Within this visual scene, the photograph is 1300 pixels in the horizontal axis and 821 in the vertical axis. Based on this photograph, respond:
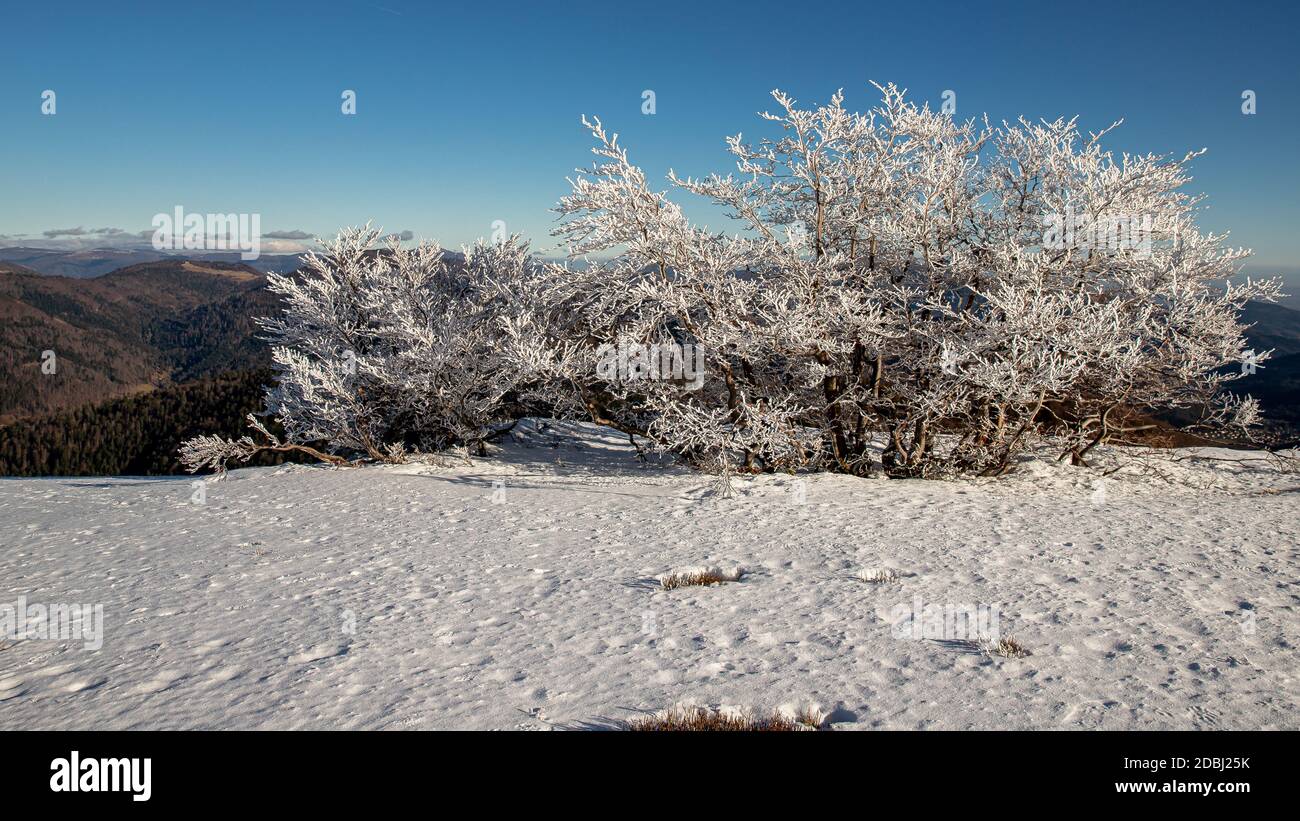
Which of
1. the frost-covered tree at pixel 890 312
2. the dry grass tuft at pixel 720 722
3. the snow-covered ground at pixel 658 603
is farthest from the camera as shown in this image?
the frost-covered tree at pixel 890 312

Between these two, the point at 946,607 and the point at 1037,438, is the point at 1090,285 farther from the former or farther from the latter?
the point at 946,607

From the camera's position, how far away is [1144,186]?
1310cm

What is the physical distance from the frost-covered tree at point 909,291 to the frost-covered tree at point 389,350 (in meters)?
3.24

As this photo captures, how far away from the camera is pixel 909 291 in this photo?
1338 centimetres

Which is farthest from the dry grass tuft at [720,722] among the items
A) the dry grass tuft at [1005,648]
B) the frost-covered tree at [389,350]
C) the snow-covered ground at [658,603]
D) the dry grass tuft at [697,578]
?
the frost-covered tree at [389,350]

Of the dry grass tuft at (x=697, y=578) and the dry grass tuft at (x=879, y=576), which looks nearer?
the dry grass tuft at (x=879, y=576)

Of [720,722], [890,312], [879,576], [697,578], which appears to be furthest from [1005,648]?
[890,312]

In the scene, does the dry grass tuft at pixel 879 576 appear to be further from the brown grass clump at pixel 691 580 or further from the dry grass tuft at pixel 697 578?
the brown grass clump at pixel 691 580

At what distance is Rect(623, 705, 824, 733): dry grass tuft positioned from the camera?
450 centimetres

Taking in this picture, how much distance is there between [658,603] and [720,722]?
8.32ft

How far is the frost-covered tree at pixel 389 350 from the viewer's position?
15.6m

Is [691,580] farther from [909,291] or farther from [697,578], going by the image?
[909,291]
